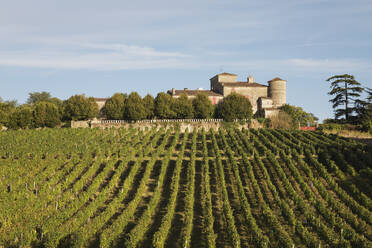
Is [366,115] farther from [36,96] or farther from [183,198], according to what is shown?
[36,96]

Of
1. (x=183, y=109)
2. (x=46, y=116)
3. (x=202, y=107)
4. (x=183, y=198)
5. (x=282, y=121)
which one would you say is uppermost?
(x=202, y=107)

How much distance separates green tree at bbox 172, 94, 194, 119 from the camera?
50656 mm

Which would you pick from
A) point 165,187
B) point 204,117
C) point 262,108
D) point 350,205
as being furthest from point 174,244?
point 262,108

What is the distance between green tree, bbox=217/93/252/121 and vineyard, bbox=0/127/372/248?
1856 cm

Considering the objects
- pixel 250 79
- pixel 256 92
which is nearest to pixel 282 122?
pixel 256 92

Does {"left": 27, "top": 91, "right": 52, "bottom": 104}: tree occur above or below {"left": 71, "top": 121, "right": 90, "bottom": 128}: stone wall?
above

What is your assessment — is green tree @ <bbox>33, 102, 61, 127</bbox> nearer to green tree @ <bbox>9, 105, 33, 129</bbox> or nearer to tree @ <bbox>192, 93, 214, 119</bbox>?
green tree @ <bbox>9, 105, 33, 129</bbox>

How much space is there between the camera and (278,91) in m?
58.9

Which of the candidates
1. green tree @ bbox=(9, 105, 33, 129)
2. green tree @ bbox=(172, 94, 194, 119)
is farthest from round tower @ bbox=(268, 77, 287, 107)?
green tree @ bbox=(9, 105, 33, 129)

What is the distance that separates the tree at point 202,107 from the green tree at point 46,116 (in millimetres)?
20010

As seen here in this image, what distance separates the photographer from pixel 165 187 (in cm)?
2222

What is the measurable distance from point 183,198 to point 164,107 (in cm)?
3144

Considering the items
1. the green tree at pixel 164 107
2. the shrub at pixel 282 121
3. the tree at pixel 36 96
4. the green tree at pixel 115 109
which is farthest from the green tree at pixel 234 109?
the tree at pixel 36 96

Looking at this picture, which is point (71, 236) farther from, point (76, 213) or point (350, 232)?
point (350, 232)
